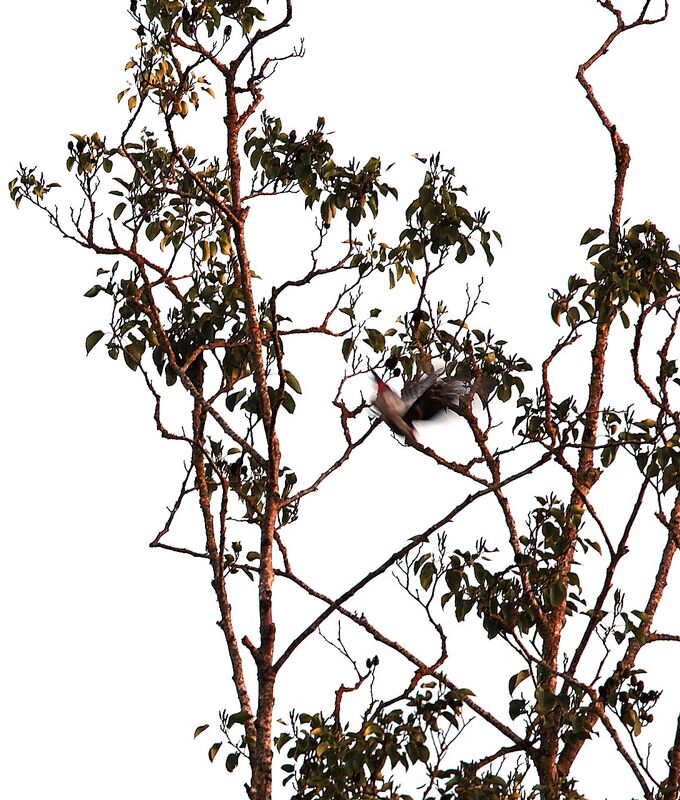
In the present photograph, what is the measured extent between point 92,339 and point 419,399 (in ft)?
4.20

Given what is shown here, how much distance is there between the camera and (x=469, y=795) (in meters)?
4.81

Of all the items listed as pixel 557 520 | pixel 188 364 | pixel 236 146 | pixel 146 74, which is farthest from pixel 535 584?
pixel 146 74

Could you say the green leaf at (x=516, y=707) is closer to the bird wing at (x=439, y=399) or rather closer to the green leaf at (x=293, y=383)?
the bird wing at (x=439, y=399)

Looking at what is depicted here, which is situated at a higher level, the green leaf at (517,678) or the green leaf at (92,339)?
the green leaf at (92,339)

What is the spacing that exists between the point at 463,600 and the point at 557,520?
467 millimetres

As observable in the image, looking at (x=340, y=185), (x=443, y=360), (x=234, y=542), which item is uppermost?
(x=340, y=185)

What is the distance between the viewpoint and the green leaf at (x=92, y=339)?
5168mm

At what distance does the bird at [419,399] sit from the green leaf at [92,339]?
40.6 inches

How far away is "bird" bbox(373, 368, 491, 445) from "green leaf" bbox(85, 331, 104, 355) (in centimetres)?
103

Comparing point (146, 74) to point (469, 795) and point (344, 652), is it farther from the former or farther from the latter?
point (469, 795)

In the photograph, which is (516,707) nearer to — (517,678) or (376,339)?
(517,678)

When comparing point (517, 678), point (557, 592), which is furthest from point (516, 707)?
point (557, 592)

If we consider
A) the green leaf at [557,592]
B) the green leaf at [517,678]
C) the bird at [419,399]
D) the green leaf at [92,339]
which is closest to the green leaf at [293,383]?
the bird at [419,399]

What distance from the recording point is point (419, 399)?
5.47 metres
